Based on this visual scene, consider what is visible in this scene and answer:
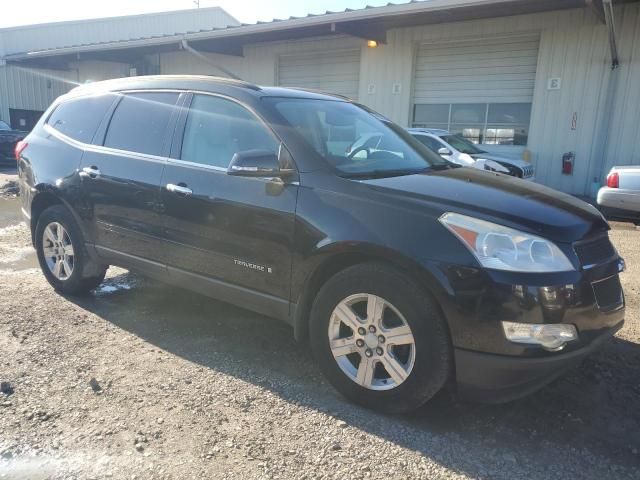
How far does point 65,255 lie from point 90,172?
0.90m

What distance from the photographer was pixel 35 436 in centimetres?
265

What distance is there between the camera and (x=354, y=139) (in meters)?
3.72

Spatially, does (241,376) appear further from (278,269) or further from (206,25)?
(206,25)

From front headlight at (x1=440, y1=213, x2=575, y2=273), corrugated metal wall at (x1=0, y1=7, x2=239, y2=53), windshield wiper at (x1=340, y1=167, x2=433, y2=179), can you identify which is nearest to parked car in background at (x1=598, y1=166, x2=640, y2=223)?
windshield wiper at (x1=340, y1=167, x2=433, y2=179)

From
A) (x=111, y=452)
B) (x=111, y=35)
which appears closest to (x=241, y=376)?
(x=111, y=452)

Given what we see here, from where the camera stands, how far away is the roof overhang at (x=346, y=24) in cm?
1152

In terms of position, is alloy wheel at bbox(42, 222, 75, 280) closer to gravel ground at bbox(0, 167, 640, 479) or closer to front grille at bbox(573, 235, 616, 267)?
gravel ground at bbox(0, 167, 640, 479)

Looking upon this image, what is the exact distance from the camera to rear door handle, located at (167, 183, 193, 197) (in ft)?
11.7

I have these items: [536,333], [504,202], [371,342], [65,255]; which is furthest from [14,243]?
[536,333]

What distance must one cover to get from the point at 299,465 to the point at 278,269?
3.79 feet

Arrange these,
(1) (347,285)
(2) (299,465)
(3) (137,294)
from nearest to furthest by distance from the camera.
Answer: (2) (299,465)
(1) (347,285)
(3) (137,294)

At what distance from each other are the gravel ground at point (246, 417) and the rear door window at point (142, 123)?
4.64ft

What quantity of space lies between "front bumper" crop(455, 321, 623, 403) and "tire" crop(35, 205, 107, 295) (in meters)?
3.33

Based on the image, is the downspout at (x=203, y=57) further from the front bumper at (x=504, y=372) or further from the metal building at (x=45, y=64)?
the front bumper at (x=504, y=372)
